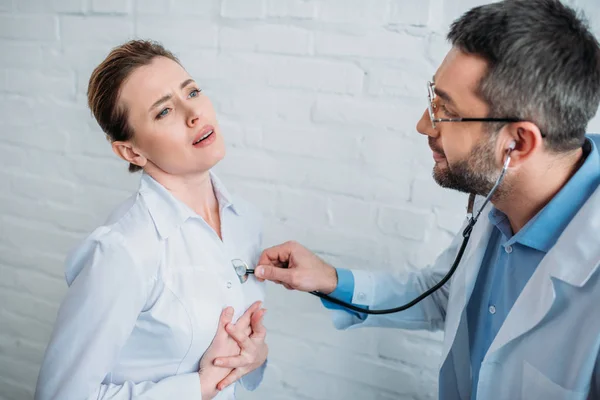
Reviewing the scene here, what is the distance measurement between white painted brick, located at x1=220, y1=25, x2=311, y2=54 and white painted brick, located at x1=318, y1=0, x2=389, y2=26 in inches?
3.0

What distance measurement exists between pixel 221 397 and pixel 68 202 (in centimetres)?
101

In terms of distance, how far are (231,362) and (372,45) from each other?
86 cm

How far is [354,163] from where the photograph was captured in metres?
1.47

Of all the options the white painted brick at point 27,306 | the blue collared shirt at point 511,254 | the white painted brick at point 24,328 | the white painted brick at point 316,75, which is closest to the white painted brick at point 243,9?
the white painted brick at point 316,75

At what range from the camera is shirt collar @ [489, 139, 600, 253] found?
3.27ft

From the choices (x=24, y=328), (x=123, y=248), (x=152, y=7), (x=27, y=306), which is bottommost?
(x=24, y=328)

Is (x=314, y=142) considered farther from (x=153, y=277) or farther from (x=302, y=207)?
(x=153, y=277)

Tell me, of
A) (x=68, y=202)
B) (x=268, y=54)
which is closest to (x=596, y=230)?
(x=268, y=54)

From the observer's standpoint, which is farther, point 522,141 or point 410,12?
point 410,12

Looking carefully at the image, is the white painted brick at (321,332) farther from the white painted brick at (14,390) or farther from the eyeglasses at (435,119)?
the white painted brick at (14,390)

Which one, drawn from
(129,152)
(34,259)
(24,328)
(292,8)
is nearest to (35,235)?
(34,259)

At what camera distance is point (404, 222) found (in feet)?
4.79

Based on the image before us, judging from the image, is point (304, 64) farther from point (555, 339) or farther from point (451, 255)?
point (555, 339)

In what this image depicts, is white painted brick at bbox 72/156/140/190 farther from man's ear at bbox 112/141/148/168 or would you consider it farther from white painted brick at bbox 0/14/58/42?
man's ear at bbox 112/141/148/168
